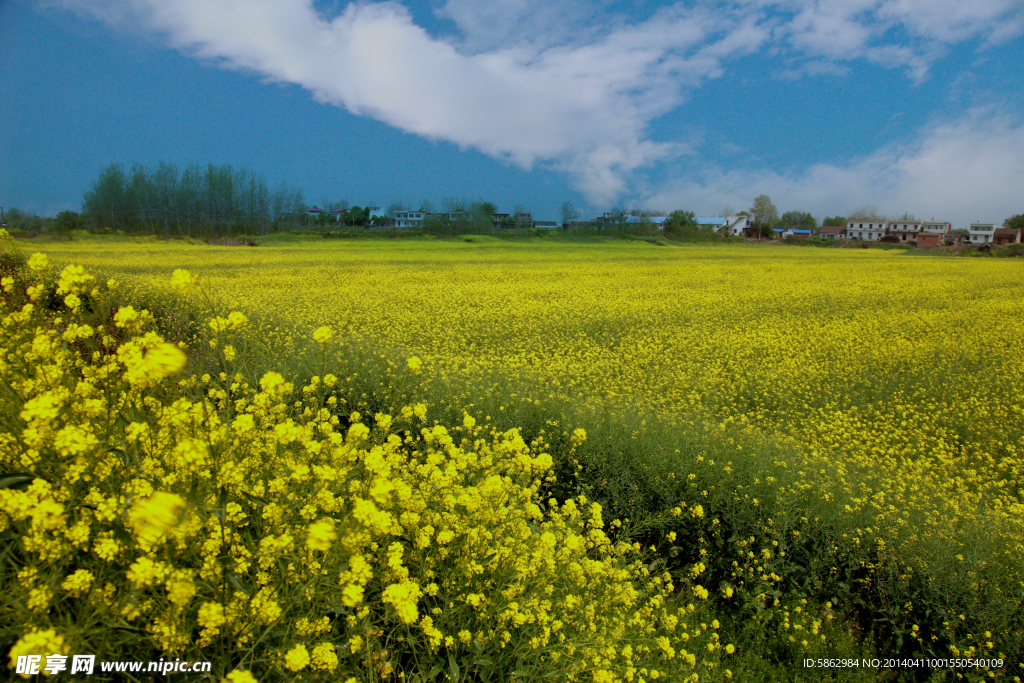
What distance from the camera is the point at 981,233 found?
7662cm

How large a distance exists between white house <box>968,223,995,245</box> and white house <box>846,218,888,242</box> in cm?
1142

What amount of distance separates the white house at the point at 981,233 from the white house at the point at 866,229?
37.5 feet

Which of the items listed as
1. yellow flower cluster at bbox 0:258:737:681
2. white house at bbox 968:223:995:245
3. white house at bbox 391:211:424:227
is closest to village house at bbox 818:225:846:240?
white house at bbox 968:223:995:245

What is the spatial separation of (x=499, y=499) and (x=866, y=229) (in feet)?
349

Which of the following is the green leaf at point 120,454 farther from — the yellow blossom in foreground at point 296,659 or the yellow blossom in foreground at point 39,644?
the yellow blossom in foreground at point 296,659

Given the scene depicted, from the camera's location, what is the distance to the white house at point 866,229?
277ft

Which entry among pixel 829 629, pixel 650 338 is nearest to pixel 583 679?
pixel 829 629

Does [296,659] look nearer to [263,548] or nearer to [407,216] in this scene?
[263,548]

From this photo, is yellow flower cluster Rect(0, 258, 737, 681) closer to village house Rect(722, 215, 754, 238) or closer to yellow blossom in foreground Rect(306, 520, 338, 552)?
yellow blossom in foreground Rect(306, 520, 338, 552)

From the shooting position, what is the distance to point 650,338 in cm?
941

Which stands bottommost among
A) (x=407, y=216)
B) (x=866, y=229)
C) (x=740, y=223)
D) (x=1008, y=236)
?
(x=1008, y=236)

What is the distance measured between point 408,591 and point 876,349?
10.2m

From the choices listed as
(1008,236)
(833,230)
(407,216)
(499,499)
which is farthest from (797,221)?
(499,499)

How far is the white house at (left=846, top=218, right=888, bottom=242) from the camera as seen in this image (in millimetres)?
84312
